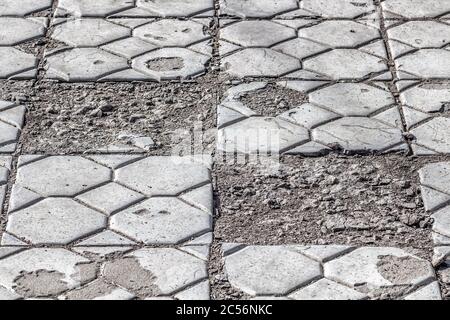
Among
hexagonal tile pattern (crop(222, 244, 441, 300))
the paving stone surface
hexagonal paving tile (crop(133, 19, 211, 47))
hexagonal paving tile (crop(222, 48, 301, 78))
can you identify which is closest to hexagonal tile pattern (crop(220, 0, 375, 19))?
hexagonal paving tile (crop(133, 19, 211, 47))

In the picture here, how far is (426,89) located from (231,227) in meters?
1.40

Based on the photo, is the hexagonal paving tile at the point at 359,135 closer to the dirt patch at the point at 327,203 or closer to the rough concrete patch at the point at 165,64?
the dirt patch at the point at 327,203

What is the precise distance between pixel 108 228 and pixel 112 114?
83 centimetres

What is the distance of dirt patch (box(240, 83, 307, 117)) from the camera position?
458 cm

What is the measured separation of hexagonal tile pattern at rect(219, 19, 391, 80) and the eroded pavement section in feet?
2.78

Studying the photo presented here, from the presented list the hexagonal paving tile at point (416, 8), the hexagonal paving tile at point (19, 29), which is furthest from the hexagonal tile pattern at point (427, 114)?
the hexagonal paving tile at point (19, 29)

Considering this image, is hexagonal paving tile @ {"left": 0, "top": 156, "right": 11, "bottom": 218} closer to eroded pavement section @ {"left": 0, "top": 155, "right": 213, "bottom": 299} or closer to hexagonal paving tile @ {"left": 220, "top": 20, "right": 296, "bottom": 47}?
eroded pavement section @ {"left": 0, "top": 155, "right": 213, "bottom": 299}

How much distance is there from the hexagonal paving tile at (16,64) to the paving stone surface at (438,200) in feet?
6.18

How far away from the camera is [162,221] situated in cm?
388

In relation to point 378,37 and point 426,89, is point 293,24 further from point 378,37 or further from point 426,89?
point 426,89

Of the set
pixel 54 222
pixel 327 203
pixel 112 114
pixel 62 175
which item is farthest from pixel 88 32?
pixel 327 203

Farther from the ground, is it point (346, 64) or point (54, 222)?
point (346, 64)

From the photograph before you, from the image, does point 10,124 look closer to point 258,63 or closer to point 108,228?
point 108,228
